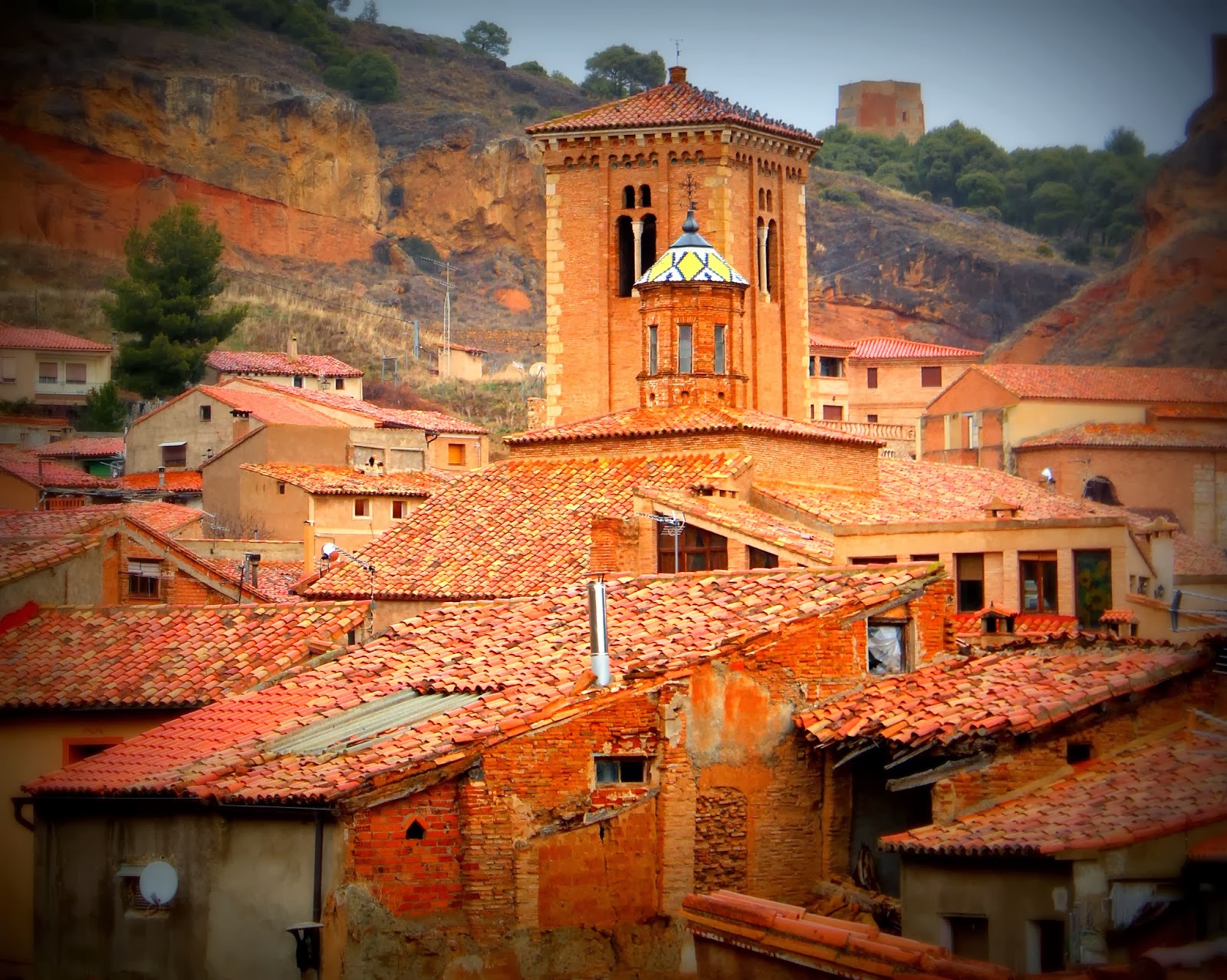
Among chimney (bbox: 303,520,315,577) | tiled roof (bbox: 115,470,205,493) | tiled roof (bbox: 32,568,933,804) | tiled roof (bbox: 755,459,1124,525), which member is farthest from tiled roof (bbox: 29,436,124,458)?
tiled roof (bbox: 32,568,933,804)

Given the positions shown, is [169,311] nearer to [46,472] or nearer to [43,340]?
[43,340]

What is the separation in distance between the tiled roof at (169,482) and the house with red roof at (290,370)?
901 centimetres

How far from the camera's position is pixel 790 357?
43.6 meters

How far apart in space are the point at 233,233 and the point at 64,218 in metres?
8.02

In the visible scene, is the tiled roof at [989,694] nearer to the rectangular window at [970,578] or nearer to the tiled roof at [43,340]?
the rectangular window at [970,578]

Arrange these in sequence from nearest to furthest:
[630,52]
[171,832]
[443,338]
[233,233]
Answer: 1. [171,832]
2. [443,338]
3. [233,233]
4. [630,52]

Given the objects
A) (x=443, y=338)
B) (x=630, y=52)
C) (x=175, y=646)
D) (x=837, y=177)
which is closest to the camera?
(x=175, y=646)

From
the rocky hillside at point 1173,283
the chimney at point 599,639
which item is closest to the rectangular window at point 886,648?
the chimney at point 599,639

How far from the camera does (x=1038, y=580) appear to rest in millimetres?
28000

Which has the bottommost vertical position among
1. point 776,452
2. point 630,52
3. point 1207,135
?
point 776,452

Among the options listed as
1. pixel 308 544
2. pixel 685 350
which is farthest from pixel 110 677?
pixel 308 544

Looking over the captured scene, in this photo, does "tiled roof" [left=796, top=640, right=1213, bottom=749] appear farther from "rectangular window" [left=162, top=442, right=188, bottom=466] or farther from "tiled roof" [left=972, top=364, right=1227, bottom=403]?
"rectangular window" [left=162, top=442, right=188, bottom=466]

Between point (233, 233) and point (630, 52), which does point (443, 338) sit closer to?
point (233, 233)

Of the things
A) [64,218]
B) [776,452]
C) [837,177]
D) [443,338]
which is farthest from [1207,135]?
[837,177]
